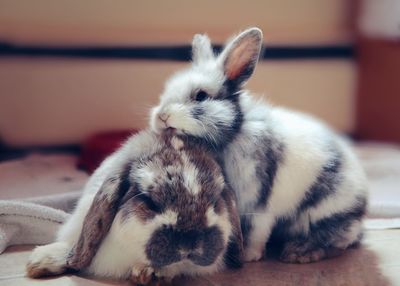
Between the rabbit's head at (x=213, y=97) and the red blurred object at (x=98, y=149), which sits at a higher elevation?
the rabbit's head at (x=213, y=97)

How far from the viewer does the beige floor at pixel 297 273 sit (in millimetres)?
1352

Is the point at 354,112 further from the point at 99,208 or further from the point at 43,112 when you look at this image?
the point at 99,208

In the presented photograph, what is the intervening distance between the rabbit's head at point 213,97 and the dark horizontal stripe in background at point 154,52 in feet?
3.82

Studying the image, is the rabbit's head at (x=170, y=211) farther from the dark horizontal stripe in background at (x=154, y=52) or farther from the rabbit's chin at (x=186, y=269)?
the dark horizontal stripe in background at (x=154, y=52)

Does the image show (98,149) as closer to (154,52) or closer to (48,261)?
(154,52)

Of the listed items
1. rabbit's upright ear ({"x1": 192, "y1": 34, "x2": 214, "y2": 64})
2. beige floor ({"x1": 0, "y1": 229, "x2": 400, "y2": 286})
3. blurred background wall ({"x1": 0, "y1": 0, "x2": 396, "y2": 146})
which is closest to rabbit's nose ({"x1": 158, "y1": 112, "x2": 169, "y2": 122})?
rabbit's upright ear ({"x1": 192, "y1": 34, "x2": 214, "y2": 64})

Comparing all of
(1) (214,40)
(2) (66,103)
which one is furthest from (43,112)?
(1) (214,40)

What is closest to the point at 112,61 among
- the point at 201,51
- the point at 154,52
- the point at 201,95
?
the point at 154,52

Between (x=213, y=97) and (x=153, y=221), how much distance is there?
352 millimetres

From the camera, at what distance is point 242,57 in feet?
4.65

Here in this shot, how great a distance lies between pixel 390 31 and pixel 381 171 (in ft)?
2.51

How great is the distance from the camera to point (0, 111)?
2.53 m

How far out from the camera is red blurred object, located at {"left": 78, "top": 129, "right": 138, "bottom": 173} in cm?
A: 227

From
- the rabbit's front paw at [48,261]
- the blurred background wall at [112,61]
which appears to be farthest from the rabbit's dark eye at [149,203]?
the blurred background wall at [112,61]
